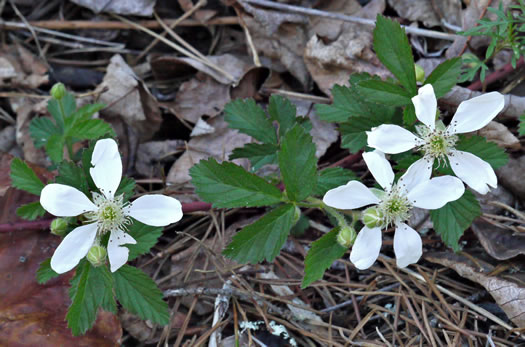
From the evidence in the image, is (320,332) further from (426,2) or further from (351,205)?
(426,2)

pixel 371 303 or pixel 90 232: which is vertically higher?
pixel 90 232

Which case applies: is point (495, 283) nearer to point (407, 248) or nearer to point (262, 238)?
point (407, 248)

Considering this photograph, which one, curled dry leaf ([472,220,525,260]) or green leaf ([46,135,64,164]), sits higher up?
green leaf ([46,135,64,164])

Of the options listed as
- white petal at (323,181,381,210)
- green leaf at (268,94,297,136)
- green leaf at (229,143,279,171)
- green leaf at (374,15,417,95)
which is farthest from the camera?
green leaf at (268,94,297,136)

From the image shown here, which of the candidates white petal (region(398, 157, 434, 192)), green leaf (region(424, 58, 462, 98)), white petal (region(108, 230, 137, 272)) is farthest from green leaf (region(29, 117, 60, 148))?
green leaf (region(424, 58, 462, 98))

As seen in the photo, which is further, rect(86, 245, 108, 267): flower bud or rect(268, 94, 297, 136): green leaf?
rect(268, 94, 297, 136): green leaf

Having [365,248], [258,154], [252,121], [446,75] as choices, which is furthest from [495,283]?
[252,121]

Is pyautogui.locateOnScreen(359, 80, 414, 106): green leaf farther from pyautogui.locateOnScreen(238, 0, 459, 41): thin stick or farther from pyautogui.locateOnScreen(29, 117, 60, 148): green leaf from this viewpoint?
pyautogui.locateOnScreen(29, 117, 60, 148): green leaf

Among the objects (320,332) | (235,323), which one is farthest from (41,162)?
(320,332)
